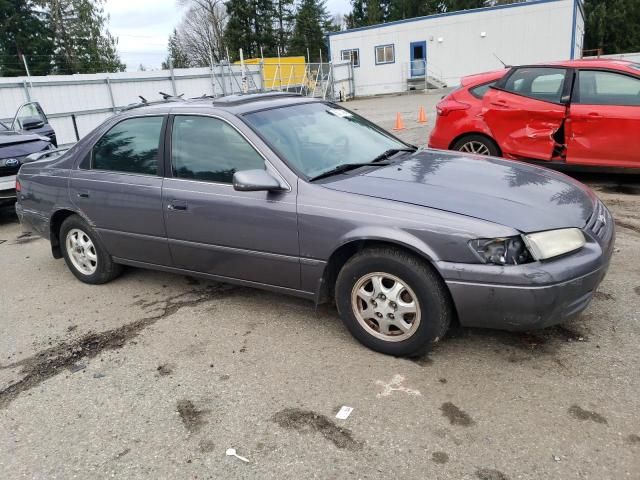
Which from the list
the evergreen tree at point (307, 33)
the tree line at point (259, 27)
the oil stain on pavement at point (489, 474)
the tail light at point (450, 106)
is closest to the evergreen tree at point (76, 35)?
the tree line at point (259, 27)

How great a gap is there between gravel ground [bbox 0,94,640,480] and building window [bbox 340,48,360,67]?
3291 centimetres

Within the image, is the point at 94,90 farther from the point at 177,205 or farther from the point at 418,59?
the point at 418,59

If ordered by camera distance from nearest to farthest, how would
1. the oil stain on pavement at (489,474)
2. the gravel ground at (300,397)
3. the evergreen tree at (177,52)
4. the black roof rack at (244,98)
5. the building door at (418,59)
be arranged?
1. the oil stain on pavement at (489,474)
2. the gravel ground at (300,397)
3. the black roof rack at (244,98)
4. the building door at (418,59)
5. the evergreen tree at (177,52)

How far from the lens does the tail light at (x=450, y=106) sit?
23.6 feet

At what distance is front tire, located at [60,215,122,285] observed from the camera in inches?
183

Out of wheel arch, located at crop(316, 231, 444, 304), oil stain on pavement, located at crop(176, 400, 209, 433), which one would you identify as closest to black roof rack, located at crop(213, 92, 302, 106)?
wheel arch, located at crop(316, 231, 444, 304)

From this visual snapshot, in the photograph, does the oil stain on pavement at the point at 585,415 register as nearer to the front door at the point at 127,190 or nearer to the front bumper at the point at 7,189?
the front door at the point at 127,190

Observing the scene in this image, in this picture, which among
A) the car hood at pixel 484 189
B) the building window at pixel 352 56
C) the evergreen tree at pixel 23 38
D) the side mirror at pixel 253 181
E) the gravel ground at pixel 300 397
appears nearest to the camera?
the gravel ground at pixel 300 397

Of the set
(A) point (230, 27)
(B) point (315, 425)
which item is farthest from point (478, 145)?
(A) point (230, 27)

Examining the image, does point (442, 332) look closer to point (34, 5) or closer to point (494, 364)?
point (494, 364)

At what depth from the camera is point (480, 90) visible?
7.23 metres

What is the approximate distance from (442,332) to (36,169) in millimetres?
4146

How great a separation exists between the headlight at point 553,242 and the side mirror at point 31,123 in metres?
10.3

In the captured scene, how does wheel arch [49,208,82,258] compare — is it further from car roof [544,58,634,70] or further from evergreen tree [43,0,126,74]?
evergreen tree [43,0,126,74]
